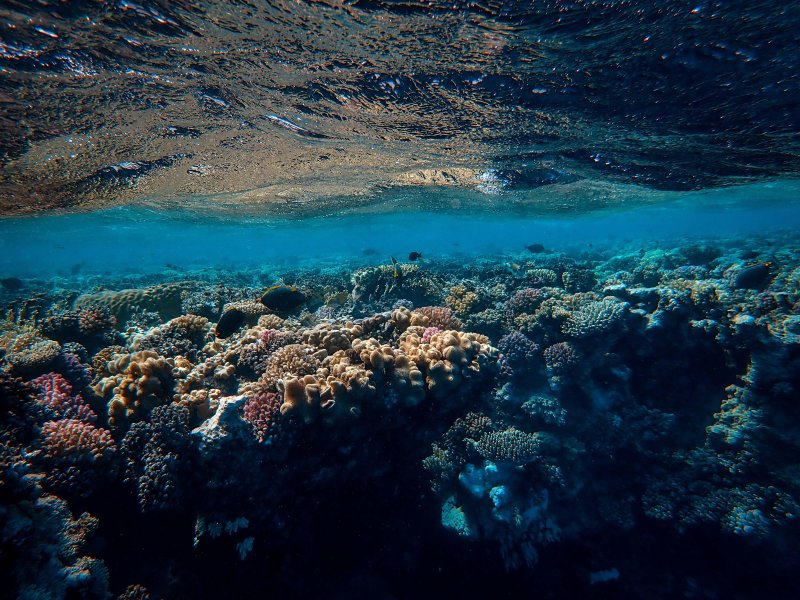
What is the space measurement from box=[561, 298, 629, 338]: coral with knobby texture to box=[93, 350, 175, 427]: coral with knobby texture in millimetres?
7355

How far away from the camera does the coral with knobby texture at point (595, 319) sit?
21.9ft

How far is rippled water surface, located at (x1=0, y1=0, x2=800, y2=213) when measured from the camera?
5418 mm

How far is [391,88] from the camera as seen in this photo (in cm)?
788

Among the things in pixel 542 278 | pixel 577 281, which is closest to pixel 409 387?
pixel 542 278

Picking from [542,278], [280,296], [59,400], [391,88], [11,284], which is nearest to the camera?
[59,400]

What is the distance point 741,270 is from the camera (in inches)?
287

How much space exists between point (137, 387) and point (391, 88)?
311 inches

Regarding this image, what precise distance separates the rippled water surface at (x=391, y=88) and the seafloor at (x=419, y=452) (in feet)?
15.4

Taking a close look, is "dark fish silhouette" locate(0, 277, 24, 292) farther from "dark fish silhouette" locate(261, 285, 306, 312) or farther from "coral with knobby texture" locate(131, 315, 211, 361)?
"dark fish silhouette" locate(261, 285, 306, 312)

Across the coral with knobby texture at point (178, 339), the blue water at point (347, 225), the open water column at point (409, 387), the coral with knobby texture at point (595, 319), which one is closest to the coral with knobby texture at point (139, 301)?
the open water column at point (409, 387)

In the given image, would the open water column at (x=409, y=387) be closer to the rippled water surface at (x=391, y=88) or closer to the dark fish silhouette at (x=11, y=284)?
the rippled water surface at (x=391, y=88)

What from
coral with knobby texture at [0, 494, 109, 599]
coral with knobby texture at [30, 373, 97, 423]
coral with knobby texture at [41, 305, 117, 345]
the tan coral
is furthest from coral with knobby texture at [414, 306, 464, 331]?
coral with knobby texture at [41, 305, 117, 345]

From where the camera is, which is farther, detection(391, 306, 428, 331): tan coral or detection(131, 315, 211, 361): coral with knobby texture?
detection(391, 306, 428, 331): tan coral

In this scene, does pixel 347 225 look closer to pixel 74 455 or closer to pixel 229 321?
pixel 229 321
